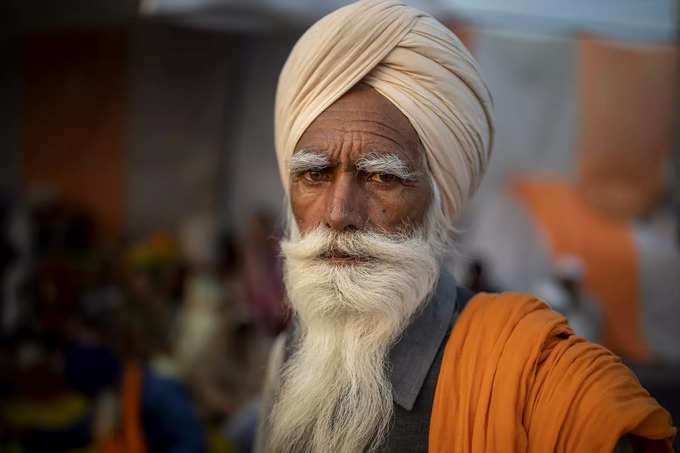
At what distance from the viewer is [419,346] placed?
1.70m

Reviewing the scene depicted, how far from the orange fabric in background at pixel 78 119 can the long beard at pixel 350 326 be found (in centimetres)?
403

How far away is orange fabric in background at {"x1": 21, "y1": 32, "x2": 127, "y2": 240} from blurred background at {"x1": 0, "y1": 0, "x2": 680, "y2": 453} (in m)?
0.01

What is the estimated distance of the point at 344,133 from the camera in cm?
169

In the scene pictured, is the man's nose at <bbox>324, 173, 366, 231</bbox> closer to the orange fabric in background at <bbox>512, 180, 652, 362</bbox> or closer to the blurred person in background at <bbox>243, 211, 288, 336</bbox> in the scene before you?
the blurred person in background at <bbox>243, 211, 288, 336</bbox>

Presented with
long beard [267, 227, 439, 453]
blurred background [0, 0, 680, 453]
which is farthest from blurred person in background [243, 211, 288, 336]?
long beard [267, 227, 439, 453]

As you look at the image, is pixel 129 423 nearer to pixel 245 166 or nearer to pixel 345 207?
pixel 345 207

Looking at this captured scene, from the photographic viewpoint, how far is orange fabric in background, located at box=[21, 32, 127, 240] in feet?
16.8

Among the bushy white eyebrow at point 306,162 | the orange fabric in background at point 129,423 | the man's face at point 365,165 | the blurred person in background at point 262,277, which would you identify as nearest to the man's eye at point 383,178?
the man's face at point 365,165

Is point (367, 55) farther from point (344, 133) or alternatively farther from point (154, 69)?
point (154, 69)

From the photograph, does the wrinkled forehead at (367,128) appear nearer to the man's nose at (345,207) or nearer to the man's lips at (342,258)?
the man's nose at (345,207)

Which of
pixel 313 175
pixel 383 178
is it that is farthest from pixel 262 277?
pixel 383 178

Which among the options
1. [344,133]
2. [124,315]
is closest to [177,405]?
[124,315]

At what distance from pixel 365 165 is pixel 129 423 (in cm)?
202

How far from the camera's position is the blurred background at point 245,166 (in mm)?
4551
